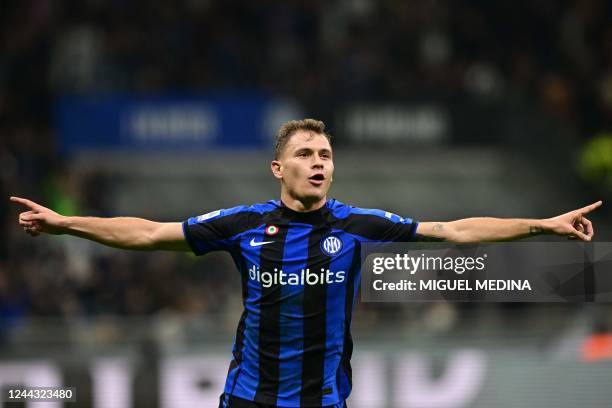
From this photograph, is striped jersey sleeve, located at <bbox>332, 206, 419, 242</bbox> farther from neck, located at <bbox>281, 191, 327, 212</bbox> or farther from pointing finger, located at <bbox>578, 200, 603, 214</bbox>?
pointing finger, located at <bbox>578, 200, 603, 214</bbox>

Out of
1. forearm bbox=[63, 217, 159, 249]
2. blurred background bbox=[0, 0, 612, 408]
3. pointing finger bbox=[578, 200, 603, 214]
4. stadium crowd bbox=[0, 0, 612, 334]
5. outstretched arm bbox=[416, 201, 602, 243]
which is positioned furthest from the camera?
stadium crowd bbox=[0, 0, 612, 334]

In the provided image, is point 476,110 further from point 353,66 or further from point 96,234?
point 96,234

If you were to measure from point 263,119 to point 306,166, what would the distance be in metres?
8.56

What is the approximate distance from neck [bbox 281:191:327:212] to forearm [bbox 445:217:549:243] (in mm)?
578

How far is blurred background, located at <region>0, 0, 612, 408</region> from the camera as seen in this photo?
11547 millimetres

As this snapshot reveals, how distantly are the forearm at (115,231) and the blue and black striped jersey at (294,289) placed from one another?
18 centimetres

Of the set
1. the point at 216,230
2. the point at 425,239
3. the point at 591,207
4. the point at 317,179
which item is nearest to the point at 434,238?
the point at 425,239

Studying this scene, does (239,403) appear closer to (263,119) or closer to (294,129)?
(294,129)

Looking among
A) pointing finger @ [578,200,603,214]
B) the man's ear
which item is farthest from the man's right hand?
pointing finger @ [578,200,603,214]

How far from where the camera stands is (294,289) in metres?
5.00

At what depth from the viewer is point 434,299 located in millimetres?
5461

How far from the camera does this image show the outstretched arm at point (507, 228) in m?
4.94

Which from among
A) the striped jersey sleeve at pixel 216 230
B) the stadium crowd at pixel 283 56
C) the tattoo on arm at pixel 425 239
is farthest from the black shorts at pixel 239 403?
the stadium crowd at pixel 283 56

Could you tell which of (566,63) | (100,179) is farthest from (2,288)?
(566,63)
